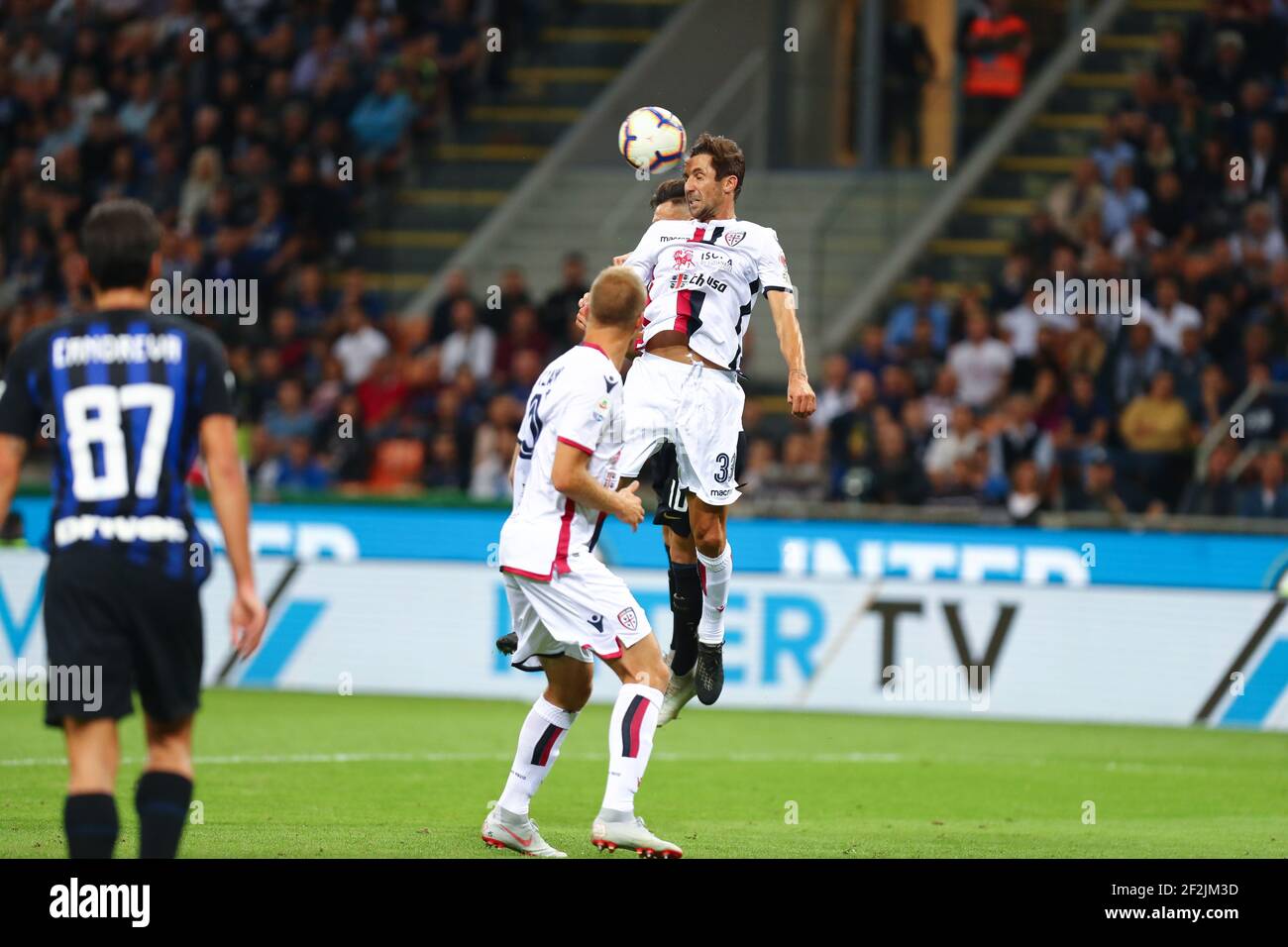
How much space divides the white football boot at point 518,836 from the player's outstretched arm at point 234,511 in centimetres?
274

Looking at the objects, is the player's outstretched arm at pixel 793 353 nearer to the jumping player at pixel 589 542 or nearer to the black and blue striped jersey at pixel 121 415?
the jumping player at pixel 589 542

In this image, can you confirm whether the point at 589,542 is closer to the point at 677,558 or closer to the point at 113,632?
the point at 677,558

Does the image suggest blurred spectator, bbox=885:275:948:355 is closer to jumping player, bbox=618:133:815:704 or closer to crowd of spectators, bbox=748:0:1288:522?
crowd of spectators, bbox=748:0:1288:522

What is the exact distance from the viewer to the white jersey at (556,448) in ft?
27.3

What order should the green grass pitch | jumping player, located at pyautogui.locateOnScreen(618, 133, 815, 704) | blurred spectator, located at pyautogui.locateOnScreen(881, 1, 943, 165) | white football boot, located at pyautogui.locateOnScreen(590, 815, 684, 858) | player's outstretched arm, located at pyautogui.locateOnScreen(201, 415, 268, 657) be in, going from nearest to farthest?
player's outstretched arm, located at pyautogui.locateOnScreen(201, 415, 268, 657)
white football boot, located at pyautogui.locateOnScreen(590, 815, 684, 858)
the green grass pitch
jumping player, located at pyautogui.locateOnScreen(618, 133, 815, 704)
blurred spectator, located at pyautogui.locateOnScreen(881, 1, 943, 165)

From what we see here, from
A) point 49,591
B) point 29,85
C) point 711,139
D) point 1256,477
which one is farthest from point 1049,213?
point 49,591

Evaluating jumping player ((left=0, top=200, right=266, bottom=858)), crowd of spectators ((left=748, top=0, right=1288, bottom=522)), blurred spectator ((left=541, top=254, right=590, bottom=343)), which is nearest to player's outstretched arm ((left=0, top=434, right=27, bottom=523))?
jumping player ((left=0, top=200, right=266, bottom=858))

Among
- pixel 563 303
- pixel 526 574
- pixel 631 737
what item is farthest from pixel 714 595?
pixel 563 303

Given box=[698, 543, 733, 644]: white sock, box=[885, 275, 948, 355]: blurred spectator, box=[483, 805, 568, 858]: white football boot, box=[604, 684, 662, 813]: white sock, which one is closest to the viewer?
box=[604, 684, 662, 813]: white sock

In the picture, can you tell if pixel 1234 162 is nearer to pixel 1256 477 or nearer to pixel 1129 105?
pixel 1129 105

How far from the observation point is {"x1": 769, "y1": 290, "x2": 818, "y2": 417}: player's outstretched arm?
923 centimetres

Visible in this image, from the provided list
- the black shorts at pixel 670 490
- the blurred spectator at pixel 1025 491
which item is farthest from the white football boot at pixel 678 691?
the blurred spectator at pixel 1025 491

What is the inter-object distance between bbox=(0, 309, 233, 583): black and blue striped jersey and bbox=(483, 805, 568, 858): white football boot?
288 centimetres

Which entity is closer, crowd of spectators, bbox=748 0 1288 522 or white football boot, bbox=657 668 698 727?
white football boot, bbox=657 668 698 727
